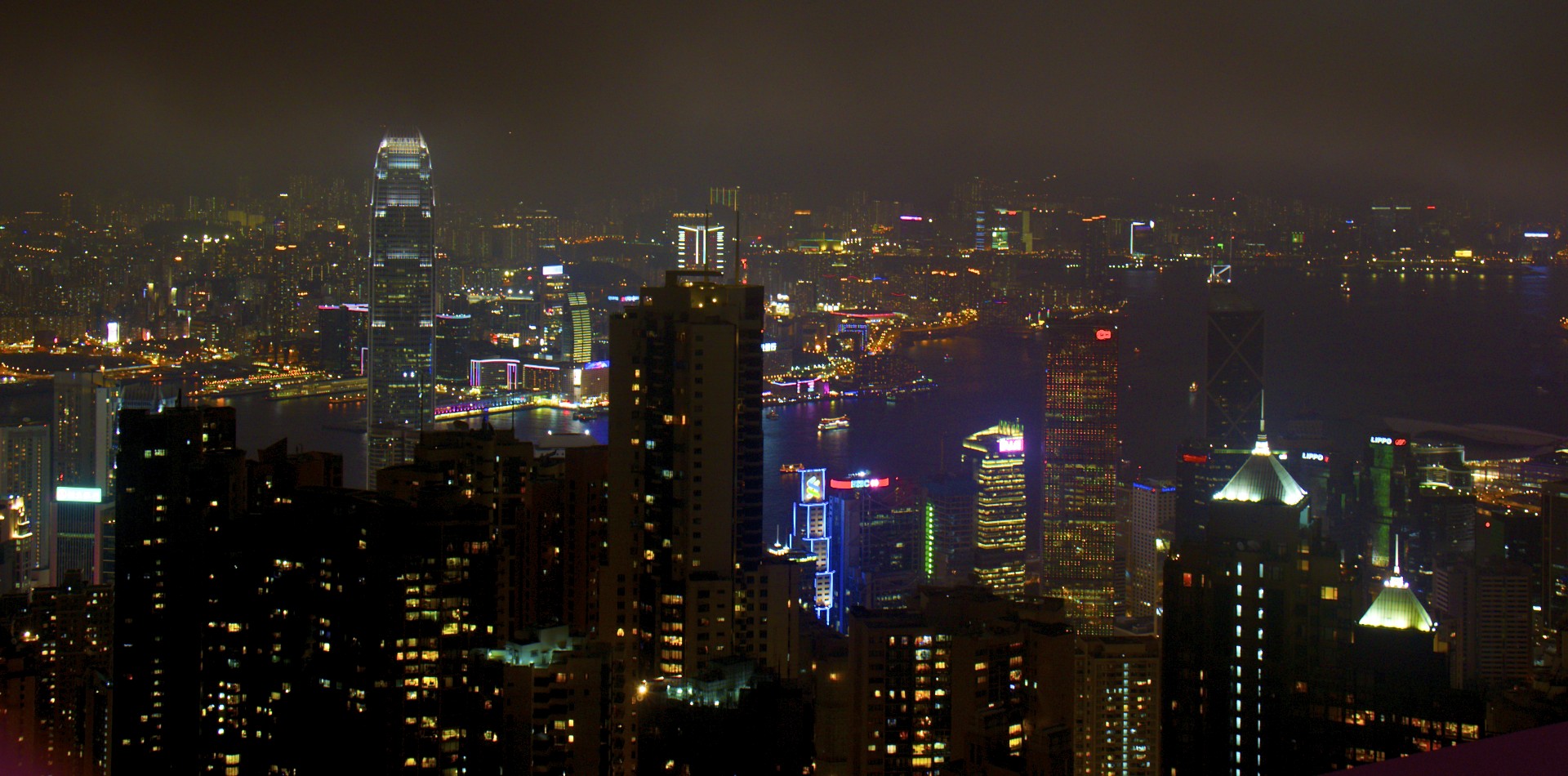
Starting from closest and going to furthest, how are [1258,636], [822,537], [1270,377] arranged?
[1258,636]
[822,537]
[1270,377]

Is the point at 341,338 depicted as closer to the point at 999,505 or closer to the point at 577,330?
the point at 577,330

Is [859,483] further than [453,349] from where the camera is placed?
No

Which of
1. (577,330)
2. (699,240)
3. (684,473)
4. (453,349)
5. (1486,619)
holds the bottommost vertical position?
(1486,619)

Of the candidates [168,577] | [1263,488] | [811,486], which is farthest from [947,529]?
[168,577]

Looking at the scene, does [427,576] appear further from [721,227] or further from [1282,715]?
[721,227]

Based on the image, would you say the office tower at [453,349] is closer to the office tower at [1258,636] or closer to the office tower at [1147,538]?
the office tower at [1147,538]

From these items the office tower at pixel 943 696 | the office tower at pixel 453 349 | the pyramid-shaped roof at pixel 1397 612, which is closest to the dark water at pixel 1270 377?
the office tower at pixel 453 349

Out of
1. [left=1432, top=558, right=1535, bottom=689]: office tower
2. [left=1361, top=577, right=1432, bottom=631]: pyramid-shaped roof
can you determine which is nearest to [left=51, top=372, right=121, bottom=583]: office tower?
[left=1361, top=577, right=1432, bottom=631]: pyramid-shaped roof

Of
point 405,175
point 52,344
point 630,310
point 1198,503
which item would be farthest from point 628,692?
point 405,175

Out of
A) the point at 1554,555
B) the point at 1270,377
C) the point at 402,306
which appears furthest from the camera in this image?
the point at 402,306
